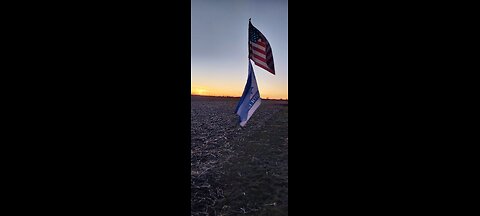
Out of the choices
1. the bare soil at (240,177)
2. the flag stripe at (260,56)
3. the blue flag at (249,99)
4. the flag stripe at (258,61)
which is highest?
the flag stripe at (260,56)

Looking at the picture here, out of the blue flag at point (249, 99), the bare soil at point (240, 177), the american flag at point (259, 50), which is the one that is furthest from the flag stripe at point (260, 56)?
the bare soil at point (240, 177)

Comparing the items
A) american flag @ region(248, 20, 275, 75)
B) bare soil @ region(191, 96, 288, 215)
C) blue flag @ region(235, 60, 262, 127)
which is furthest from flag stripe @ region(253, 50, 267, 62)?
bare soil @ region(191, 96, 288, 215)

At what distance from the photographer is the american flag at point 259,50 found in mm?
3530

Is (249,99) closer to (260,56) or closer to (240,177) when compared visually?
(260,56)

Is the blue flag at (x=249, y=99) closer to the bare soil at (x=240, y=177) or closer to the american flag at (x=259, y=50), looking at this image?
the american flag at (x=259, y=50)

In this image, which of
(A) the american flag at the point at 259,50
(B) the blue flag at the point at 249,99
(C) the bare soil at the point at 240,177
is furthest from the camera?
(C) the bare soil at the point at 240,177

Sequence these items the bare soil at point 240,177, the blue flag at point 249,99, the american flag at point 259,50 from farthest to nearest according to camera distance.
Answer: the bare soil at point 240,177
the blue flag at point 249,99
the american flag at point 259,50

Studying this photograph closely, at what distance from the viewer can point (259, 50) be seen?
12.1 ft
